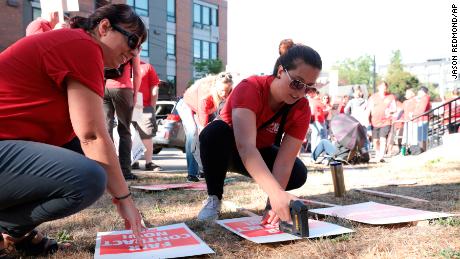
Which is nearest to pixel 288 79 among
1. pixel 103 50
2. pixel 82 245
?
pixel 103 50

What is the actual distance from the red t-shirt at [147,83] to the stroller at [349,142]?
11.5ft

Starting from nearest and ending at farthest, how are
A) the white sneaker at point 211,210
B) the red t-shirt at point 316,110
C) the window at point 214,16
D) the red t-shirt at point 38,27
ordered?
the white sneaker at point 211,210
the red t-shirt at point 38,27
the red t-shirt at point 316,110
the window at point 214,16

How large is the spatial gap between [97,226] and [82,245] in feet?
1.39

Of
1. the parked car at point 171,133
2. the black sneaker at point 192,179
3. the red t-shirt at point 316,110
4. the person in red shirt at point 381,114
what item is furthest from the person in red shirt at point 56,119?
the person in red shirt at point 381,114

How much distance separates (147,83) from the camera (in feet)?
20.2

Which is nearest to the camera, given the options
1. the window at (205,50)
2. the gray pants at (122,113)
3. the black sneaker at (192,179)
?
the gray pants at (122,113)

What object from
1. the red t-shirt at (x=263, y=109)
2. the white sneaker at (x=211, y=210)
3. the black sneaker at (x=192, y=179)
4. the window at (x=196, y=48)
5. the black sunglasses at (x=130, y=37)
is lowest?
the black sneaker at (x=192, y=179)

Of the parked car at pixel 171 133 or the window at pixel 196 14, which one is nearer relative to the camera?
the parked car at pixel 171 133

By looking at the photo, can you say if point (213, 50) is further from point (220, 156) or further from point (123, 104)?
point (220, 156)

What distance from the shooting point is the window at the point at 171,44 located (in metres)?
30.8

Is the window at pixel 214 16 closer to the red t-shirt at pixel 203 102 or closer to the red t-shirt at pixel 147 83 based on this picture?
the red t-shirt at pixel 147 83

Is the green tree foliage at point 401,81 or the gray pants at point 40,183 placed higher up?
the green tree foliage at point 401,81

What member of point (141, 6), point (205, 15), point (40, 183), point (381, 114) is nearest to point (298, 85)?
point (40, 183)

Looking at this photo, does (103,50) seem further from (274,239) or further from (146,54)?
(146,54)
